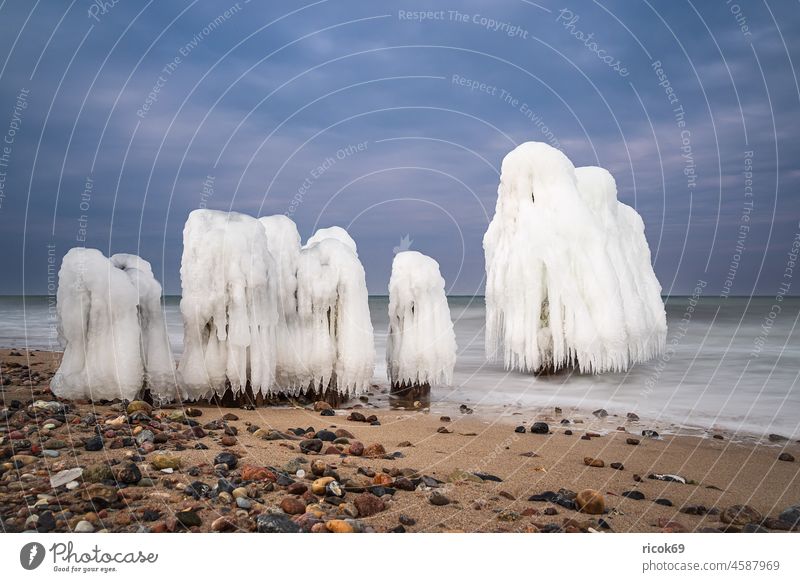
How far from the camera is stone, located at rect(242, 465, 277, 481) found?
563 cm

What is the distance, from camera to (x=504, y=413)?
10586 millimetres

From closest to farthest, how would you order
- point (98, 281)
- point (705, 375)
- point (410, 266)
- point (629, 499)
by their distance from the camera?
point (629, 499), point (98, 281), point (410, 266), point (705, 375)

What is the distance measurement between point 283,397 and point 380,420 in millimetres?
1972

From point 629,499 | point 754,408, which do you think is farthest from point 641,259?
point 629,499

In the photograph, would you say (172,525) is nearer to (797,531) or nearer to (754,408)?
(797,531)

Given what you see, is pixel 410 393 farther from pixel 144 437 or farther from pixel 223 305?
pixel 144 437

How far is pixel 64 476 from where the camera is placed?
544cm

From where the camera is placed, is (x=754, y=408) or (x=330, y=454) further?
(x=754, y=408)

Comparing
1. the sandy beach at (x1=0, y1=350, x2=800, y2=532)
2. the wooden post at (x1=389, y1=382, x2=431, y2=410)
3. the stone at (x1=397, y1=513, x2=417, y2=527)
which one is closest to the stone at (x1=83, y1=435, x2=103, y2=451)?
the sandy beach at (x1=0, y1=350, x2=800, y2=532)

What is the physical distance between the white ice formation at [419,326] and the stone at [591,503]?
580 centimetres

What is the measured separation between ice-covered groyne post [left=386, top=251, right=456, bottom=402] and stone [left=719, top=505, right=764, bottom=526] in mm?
5835

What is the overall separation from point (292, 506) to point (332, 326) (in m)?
5.74
